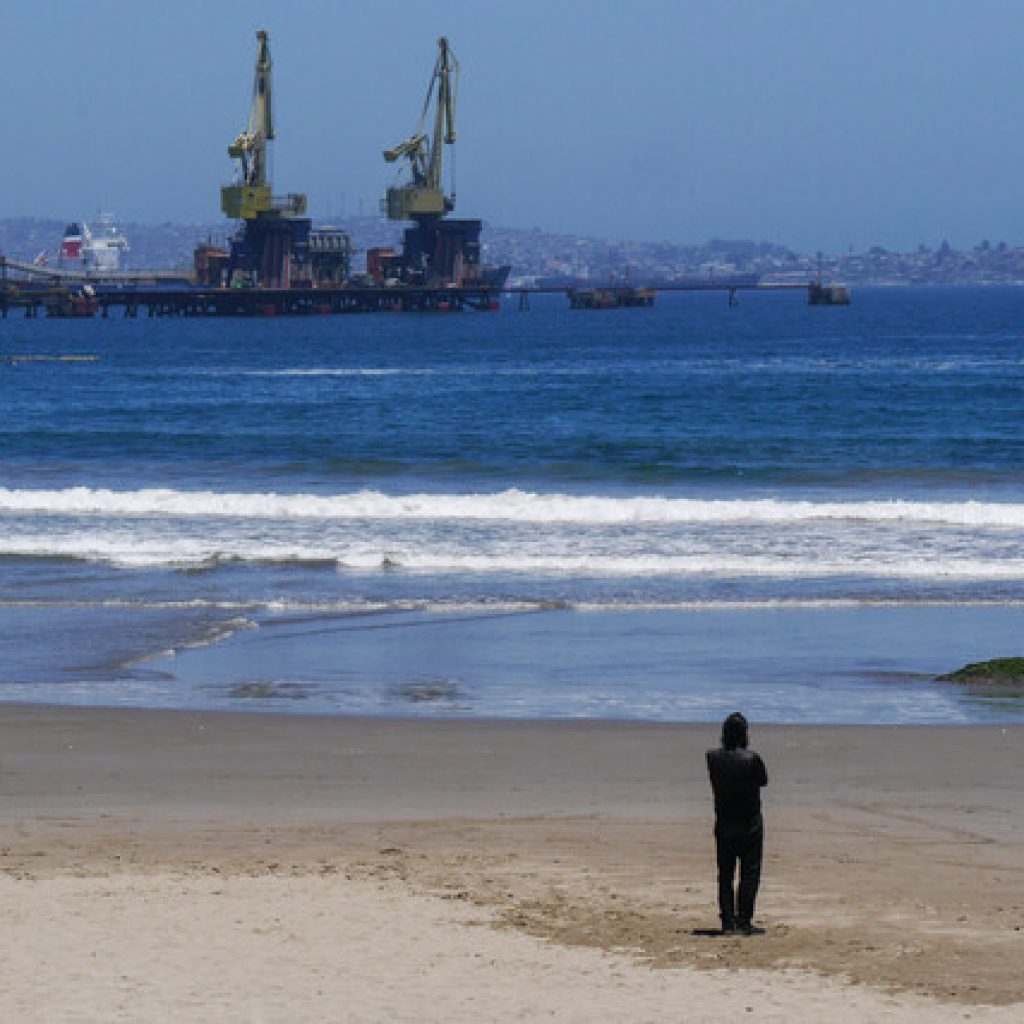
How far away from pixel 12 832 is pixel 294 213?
611ft

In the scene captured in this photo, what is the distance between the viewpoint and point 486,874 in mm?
11180

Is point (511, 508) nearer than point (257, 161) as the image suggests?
Yes

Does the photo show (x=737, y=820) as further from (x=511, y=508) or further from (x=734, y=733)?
(x=511, y=508)

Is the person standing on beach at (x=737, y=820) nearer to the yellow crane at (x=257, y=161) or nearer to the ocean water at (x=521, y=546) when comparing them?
the ocean water at (x=521, y=546)

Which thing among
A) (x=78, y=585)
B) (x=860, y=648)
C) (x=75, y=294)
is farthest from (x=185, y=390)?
(x=75, y=294)

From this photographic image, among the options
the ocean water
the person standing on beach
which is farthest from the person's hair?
the ocean water

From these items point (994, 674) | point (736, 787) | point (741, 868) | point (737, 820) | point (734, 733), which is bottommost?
point (994, 674)

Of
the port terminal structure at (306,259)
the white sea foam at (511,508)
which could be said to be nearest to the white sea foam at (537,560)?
the white sea foam at (511,508)

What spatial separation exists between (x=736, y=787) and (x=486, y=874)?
1.88m

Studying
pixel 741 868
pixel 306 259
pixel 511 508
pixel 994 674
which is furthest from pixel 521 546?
pixel 306 259

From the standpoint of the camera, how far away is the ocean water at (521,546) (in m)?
18.3

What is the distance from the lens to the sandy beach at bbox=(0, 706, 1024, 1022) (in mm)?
9078

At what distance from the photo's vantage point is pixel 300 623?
870 inches

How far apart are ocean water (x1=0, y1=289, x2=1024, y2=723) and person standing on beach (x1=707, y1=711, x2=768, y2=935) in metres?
6.14
